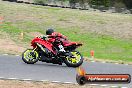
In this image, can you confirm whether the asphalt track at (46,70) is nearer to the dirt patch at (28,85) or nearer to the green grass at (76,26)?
the dirt patch at (28,85)

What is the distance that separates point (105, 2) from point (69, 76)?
178 ft

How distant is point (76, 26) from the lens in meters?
39.9

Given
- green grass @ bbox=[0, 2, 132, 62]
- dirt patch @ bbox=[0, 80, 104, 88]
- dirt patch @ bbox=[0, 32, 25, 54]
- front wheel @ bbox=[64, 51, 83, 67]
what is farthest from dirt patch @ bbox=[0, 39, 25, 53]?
dirt patch @ bbox=[0, 80, 104, 88]

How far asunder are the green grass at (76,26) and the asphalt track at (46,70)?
9335 millimetres

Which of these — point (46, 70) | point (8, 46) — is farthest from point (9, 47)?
point (46, 70)

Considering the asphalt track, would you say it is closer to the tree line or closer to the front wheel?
the front wheel

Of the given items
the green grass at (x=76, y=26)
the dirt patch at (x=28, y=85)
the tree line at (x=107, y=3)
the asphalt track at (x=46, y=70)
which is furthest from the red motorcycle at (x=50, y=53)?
the tree line at (x=107, y=3)

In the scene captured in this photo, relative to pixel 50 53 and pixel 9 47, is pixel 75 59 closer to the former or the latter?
pixel 50 53

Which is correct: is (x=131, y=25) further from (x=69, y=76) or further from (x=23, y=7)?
(x=69, y=76)

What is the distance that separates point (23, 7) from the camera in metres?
47.4

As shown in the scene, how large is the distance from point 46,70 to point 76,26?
2432 cm

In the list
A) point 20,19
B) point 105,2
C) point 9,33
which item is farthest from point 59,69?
point 105,2

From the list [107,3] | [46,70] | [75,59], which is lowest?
[107,3]

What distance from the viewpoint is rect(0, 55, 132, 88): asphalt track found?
1416 cm
